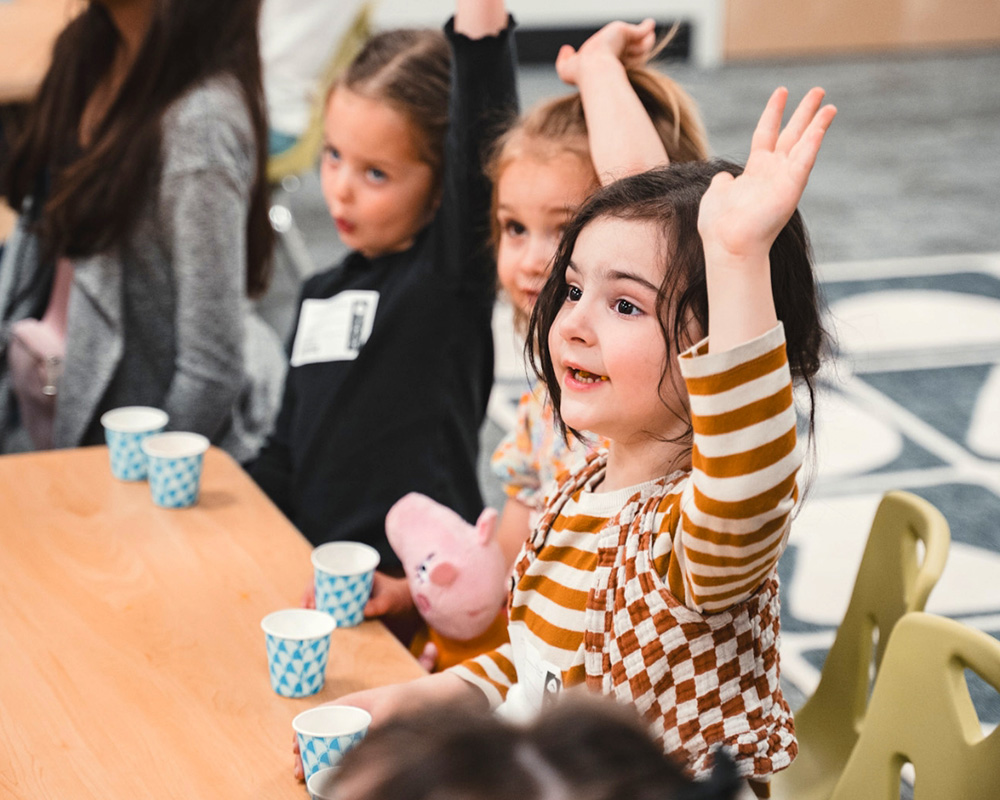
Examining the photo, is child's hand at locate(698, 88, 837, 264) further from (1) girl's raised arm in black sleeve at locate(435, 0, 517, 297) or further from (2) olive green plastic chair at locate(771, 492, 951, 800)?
(1) girl's raised arm in black sleeve at locate(435, 0, 517, 297)

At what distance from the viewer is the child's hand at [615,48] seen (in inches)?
57.6

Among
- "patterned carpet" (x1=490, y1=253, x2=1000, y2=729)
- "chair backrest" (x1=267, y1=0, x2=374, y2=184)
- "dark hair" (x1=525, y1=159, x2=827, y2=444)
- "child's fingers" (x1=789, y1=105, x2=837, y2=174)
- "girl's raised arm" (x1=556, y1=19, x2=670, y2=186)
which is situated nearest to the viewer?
"child's fingers" (x1=789, y1=105, x2=837, y2=174)

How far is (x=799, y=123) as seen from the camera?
0.87 meters

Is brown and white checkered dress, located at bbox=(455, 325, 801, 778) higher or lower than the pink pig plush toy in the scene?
higher

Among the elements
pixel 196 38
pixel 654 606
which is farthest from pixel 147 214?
pixel 654 606

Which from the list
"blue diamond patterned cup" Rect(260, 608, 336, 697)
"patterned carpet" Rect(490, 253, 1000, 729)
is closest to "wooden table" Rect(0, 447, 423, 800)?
"blue diamond patterned cup" Rect(260, 608, 336, 697)

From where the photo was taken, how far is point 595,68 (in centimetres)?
144

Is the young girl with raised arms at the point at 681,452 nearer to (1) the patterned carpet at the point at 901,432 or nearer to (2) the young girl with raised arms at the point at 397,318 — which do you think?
(2) the young girl with raised arms at the point at 397,318

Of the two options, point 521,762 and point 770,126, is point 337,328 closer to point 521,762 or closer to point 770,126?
point 770,126

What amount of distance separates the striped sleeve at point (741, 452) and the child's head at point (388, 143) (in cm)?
98

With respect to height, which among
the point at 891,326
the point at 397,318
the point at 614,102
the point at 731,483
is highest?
the point at 614,102

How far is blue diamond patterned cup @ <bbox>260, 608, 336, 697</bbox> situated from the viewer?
1.11 m

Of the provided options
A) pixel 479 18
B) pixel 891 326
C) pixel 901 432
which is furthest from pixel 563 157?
pixel 891 326

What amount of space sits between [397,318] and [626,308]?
0.76 m
